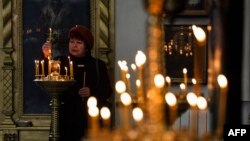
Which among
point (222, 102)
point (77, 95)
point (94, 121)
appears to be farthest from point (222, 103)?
point (77, 95)

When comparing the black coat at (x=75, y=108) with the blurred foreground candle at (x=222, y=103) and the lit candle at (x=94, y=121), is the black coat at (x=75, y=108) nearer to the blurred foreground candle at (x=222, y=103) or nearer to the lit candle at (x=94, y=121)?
the lit candle at (x=94, y=121)

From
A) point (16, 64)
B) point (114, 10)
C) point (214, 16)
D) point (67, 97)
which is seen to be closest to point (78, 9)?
point (114, 10)

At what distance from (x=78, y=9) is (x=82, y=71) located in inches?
49.1

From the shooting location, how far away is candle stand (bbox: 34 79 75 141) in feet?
14.3

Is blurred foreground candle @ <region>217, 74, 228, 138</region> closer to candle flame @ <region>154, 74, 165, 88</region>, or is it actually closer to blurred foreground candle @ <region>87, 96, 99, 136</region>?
candle flame @ <region>154, 74, 165, 88</region>

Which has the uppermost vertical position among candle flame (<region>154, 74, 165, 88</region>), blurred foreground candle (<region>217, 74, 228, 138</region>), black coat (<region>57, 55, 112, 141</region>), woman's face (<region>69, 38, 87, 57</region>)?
woman's face (<region>69, 38, 87, 57</region>)

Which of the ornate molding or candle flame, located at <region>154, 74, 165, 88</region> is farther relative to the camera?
the ornate molding

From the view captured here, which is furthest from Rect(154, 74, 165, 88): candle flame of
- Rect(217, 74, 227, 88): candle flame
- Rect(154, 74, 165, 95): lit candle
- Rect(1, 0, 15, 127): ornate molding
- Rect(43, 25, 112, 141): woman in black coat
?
Rect(1, 0, 15, 127): ornate molding

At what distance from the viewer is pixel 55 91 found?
175 inches

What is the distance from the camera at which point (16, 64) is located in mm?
5902

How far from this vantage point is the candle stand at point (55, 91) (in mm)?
4371

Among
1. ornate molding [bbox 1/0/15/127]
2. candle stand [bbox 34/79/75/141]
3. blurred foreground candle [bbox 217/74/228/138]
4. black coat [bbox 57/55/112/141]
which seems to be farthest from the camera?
ornate molding [bbox 1/0/15/127]

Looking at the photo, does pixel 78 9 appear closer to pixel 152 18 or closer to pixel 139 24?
pixel 139 24

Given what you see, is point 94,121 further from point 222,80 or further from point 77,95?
point 77,95
